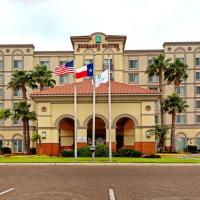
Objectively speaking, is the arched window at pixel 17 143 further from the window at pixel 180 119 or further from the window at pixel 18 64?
the window at pixel 180 119

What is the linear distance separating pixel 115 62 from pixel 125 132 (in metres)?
32.4

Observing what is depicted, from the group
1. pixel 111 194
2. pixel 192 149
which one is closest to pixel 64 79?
pixel 192 149

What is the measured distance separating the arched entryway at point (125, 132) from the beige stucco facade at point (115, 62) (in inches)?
1121

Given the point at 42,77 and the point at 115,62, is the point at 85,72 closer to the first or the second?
the point at 42,77

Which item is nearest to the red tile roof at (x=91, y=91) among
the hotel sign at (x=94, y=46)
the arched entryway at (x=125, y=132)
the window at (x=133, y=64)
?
the arched entryway at (x=125, y=132)

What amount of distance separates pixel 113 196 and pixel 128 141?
3899cm

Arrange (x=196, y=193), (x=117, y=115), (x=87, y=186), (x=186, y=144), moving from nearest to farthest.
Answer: (x=196, y=193) → (x=87, y=186) → (x=117, y=115) → (x=186, y=144)

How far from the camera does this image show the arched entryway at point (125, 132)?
171 feet

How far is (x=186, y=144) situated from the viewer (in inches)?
3174

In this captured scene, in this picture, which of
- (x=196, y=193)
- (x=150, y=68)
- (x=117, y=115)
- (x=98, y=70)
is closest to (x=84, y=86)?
(x=117, y=115)

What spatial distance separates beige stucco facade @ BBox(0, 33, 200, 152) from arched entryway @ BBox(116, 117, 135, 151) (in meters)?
28.5

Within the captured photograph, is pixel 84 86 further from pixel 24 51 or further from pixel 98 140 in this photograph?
pixel 24 51

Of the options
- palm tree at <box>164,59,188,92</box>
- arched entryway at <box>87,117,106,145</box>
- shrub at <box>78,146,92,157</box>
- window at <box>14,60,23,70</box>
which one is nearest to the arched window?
window at <box>14,60,23,70</box>

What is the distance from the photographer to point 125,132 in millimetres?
52875
